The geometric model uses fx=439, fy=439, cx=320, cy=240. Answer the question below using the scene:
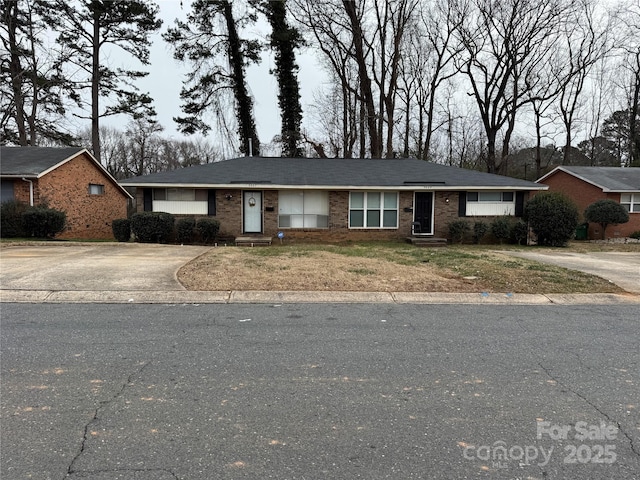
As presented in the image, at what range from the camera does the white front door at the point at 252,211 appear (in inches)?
714

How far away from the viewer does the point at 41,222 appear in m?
16.8

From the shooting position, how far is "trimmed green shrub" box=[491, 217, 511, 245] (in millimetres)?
18125

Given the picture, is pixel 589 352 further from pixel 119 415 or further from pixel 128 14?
pixel 128 14

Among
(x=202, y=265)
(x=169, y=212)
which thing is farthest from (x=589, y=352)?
(x=169, y=212)

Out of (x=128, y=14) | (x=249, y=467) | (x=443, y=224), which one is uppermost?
(x=128, y=14)

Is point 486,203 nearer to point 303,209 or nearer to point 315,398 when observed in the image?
point 303,209

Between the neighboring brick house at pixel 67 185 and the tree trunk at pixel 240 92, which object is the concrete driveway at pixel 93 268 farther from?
the tree trunk at pixel 240 92

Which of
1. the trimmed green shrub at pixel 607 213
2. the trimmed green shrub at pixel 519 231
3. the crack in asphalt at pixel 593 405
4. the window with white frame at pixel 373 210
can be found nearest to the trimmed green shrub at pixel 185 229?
the window with white frame at pixel 373 210

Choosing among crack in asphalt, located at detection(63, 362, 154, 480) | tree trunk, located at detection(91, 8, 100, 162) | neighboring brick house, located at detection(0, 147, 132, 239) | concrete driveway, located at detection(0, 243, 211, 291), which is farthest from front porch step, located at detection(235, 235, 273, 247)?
tree trunk, located at detection(91, 8, 100, 162)

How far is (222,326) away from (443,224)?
1466cm

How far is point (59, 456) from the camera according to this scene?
2.74 metres

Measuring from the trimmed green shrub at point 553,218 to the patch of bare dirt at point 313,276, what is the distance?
31.4 feet

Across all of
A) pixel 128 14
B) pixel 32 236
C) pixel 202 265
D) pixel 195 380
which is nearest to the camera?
pixel 195 380

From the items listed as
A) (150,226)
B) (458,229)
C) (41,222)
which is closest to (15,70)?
(41,222)
